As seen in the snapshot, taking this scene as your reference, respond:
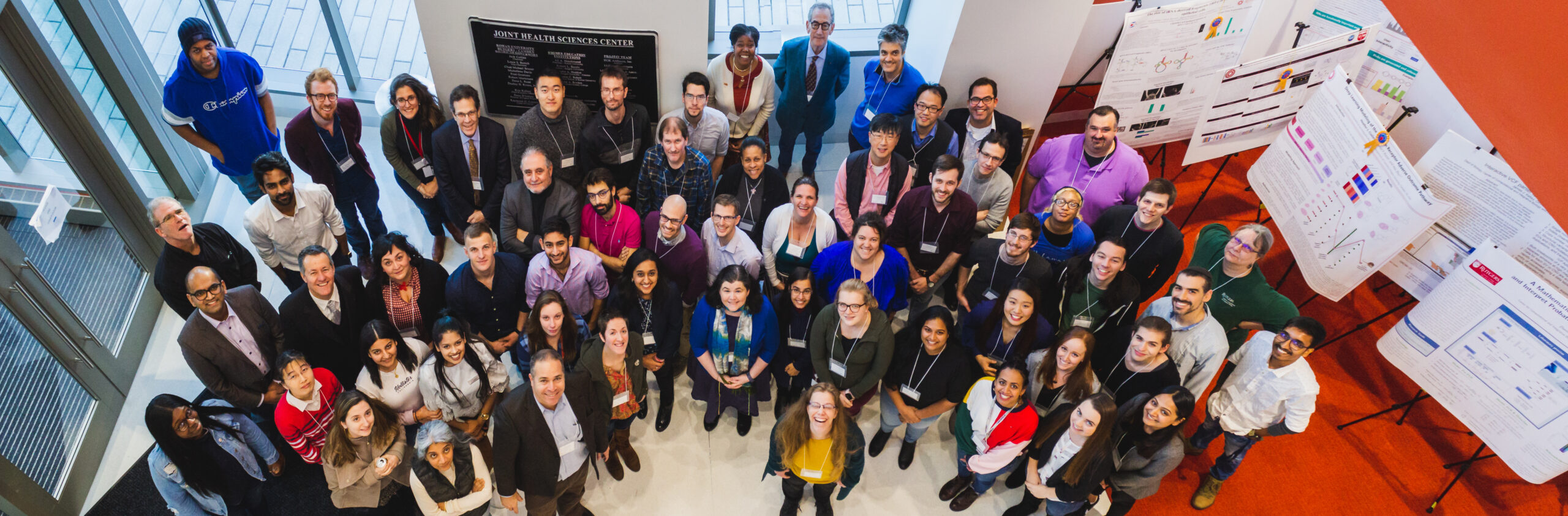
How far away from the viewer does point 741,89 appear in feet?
17.0

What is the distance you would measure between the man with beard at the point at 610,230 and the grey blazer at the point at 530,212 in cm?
6

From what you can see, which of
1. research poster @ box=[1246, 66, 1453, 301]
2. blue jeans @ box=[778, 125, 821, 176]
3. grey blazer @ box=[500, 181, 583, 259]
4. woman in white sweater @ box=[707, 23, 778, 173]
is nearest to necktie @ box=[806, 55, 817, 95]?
woman in white sweater @ box=[707, 23, 778, 173]

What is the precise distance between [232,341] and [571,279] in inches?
63.2

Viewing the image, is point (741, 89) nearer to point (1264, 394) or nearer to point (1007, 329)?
point (1007, 329)

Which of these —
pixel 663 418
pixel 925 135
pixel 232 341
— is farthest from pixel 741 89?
pixel 232 341

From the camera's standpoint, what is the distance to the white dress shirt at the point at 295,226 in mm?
4133

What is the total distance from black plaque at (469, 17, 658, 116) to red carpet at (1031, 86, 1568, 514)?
4.12m

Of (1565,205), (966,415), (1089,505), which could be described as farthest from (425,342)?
(1565,205)

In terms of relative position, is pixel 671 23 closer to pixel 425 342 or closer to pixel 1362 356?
pixel 425 342

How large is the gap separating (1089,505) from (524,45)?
14.1 feet

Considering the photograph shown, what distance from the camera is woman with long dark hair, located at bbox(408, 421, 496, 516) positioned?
134 inches

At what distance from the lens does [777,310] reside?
4.26 meters

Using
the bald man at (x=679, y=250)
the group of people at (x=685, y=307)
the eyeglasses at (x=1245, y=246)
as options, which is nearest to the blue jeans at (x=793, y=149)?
the group of people at (x=685, y=307)

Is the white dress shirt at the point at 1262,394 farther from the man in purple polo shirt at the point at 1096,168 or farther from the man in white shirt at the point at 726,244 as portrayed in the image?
the man in white shirt at the point at 726,244
